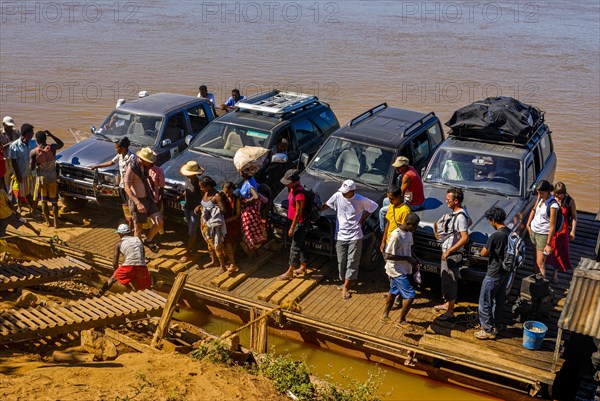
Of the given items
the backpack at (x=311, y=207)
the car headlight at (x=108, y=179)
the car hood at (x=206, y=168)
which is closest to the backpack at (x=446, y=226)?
the backpack at (x=311, y=207)

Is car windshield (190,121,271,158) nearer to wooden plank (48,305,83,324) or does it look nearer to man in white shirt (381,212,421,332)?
man in white shirt (381,212,421,332)

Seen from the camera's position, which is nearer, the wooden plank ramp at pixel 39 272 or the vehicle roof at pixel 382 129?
the wooden plank ramp at pixel 39 272

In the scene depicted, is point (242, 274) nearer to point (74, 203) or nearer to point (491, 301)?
point (491, 301)

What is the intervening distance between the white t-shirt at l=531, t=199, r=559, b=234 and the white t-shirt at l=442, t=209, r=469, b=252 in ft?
4.65

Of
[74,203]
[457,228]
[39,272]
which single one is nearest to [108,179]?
[74,203]

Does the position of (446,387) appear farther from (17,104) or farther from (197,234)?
(17,104)

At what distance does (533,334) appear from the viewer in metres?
8.44

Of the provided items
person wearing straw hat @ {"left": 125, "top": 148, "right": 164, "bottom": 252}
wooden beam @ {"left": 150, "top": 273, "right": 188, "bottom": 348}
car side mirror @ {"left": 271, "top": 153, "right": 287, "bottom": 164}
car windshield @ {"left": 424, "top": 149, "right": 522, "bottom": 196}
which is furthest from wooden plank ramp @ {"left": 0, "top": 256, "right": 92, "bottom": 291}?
car windshield @ {"left": 424, "top": 149, "right": 522, "bottom": 196}

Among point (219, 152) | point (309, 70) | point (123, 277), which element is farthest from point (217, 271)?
point (309, 70)

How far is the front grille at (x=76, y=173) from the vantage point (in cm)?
1198

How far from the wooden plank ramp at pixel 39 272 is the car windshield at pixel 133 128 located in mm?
3096

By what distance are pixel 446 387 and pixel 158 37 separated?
99.3ft

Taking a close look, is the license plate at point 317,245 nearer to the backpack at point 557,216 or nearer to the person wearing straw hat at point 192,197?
the person wearing straw hat at point 192,197

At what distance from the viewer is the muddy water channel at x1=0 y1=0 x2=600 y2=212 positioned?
959 inches
